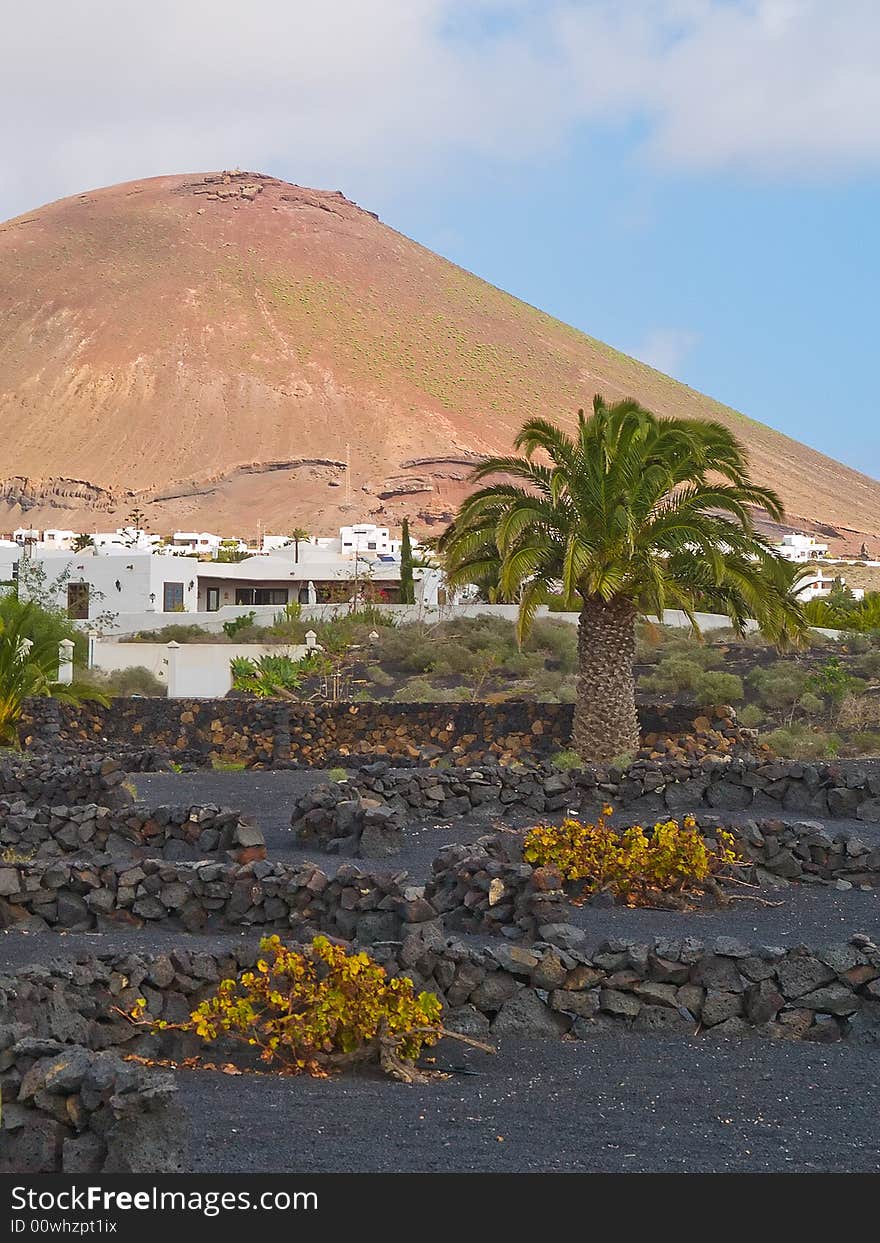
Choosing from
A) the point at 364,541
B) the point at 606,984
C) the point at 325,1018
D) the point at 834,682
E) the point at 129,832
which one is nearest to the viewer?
the point at 325,1018

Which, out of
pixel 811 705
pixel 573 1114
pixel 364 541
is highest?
pixel 364 541

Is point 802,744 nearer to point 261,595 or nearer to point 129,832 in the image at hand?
point 129,832

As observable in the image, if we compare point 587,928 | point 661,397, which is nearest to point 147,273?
point 661,397

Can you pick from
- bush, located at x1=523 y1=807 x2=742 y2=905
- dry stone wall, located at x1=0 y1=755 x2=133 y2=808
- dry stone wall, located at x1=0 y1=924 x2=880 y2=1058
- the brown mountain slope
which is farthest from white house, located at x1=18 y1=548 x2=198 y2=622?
the brown mountain slope

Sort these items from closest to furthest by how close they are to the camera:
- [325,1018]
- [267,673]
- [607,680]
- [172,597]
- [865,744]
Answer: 1. [325,1018]
2. [607,680]
3. [865,744]
4. [267,673]
5. [172,597]

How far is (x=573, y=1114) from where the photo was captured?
559cm

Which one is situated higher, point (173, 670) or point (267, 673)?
point (173, 670)

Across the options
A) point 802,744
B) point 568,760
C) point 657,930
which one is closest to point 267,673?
point 568,760

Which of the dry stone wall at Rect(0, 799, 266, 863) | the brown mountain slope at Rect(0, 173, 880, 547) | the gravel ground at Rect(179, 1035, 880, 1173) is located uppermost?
the brown mountain slope at Rect(0, 173, 880, 547)

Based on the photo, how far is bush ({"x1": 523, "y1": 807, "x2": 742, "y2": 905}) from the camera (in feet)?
32.4

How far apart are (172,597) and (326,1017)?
47.7m

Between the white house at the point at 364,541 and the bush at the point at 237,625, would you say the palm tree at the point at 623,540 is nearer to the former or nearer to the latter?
the bush at the point at 237,625

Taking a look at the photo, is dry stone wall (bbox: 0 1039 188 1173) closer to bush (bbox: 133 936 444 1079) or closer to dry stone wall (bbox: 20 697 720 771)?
bush (bbox: 133 936 444 1079)

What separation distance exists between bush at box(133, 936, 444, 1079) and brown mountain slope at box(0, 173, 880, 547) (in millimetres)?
92158
